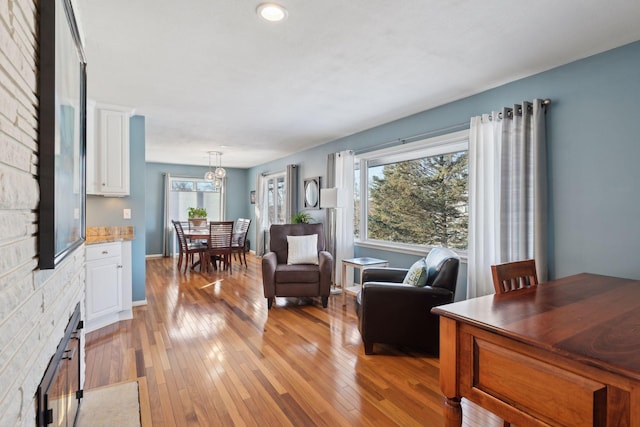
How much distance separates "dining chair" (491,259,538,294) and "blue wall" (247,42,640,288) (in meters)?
0.94

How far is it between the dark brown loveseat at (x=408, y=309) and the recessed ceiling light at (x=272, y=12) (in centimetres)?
203

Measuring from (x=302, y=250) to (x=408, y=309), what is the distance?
1904 millimetres

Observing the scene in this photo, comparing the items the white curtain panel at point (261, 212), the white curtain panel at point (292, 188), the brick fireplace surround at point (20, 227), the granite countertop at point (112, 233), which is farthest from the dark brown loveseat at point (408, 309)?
the white curtain panel at point (261, 212)

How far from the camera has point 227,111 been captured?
3891 mm

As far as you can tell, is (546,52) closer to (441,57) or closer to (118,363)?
(441,57)

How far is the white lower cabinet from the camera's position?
3.13 m

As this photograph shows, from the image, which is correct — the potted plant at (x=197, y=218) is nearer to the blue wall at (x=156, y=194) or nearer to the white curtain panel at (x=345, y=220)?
the blue wall at (x=156, y=194)

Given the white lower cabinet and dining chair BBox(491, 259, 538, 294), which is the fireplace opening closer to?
the white lower cabinet

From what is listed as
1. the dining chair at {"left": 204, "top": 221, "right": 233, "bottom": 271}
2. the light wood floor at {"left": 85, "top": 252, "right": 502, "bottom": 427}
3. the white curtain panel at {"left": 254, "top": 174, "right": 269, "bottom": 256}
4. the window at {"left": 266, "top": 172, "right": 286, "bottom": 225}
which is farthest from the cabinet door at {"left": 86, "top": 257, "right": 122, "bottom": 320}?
the white curtain panel at {"left": 254, "top": 174, "right": 269, "bottom": 256}

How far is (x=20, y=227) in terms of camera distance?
868mm

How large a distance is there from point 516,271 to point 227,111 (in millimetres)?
3362

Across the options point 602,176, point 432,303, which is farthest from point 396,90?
point 432,303

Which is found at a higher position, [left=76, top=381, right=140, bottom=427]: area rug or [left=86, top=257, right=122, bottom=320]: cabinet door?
[left=86, top=257, right=122, bottom=320]: cabinet door

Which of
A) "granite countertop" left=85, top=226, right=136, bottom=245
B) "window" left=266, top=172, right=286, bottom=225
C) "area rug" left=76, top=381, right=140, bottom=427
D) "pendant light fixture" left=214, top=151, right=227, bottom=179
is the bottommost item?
"area rug" left=76, top=381, right=140, bottom=427
